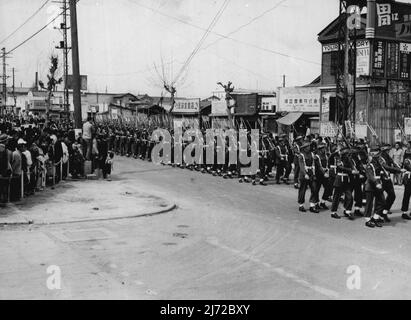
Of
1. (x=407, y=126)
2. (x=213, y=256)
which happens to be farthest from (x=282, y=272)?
(x=407, y=126)

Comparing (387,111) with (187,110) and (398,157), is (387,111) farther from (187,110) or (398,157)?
(187,110)

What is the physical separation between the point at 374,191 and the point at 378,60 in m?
16.4

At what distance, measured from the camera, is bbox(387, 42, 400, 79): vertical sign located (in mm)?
26844

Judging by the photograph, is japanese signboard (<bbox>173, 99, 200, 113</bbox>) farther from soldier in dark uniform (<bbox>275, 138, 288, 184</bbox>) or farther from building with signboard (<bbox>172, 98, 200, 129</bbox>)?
soldier in dark uniform (<bbox>275, 138, 288, 184</bbox>)

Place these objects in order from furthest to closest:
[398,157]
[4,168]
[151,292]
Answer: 1. [398,157]
2. [4,168]
3. [151,292]

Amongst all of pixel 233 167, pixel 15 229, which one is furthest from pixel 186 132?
pixel 15 229

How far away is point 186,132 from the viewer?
24250 mm

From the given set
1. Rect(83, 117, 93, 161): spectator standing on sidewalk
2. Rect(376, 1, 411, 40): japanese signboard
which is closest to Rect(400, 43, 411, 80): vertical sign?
Rect(376, 1, 411, 40): japanese signboard

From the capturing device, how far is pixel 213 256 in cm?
901

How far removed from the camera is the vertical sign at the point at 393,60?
26844 millimetres

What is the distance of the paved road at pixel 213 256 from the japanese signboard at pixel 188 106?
28422 mm

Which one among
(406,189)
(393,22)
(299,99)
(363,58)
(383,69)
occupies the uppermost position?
(393,22)
